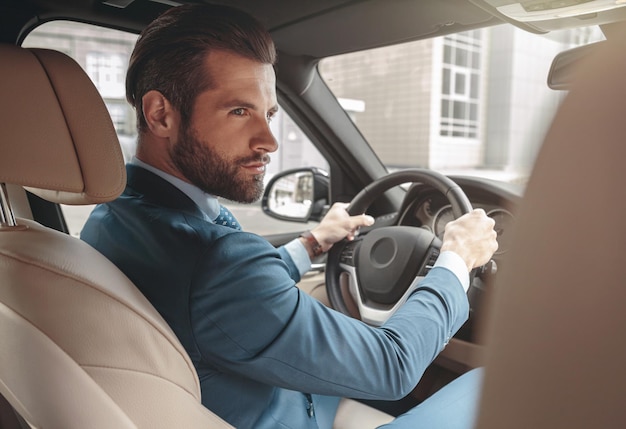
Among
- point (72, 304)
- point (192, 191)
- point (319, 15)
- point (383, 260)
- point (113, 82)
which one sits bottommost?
point (383, 260)

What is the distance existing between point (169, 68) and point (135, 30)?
31.5 inches

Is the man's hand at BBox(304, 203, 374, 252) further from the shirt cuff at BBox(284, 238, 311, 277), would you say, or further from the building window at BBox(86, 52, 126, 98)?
the building window at BBox(86, 52, 126, 98)

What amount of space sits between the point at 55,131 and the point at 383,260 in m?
1.13

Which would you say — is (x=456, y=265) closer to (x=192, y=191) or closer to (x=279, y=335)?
(x=279, y=335)

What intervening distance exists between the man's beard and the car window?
0.73ft

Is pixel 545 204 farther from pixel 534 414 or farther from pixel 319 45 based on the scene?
pixel 319 45

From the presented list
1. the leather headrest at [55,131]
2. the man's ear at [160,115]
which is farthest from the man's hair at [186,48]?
the leather headrest at [55,131]

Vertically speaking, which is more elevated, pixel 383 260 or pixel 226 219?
pixel 226 219

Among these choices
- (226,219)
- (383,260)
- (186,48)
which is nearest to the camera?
(186,48)

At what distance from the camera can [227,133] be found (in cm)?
143

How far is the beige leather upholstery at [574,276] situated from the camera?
465 millimetres

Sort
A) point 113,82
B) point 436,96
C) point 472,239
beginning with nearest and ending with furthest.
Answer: point 472,239 → point 113,82 → point 436,96

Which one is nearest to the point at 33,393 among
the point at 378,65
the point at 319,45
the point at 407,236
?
the point at 407,236

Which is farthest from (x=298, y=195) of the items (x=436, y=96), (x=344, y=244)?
(x=436, y=96)
